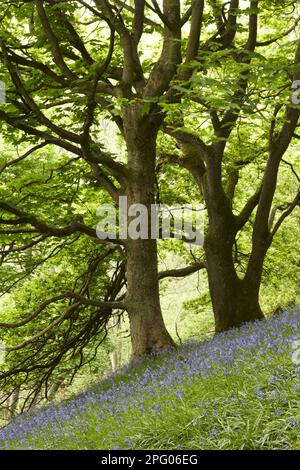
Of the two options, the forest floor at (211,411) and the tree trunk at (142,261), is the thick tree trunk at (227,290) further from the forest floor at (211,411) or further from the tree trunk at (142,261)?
the forest floor at (211,411)

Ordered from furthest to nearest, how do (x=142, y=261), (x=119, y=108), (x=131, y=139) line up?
(x=131, y=139) → (x=142, y=261) → (x=119, y=108)

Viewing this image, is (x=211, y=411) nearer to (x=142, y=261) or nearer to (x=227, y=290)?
(x=142, y=261)

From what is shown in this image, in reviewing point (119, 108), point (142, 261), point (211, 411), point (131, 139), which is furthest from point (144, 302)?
point (211, 411)

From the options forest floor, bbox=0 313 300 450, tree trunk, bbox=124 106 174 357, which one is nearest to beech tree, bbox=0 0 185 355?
tree trunk, bbox=124 106 174 357

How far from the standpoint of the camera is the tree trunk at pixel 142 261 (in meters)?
9.73

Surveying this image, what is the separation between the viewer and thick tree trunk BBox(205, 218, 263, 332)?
452 inches

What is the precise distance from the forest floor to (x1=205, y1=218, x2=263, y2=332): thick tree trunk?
4.67 m

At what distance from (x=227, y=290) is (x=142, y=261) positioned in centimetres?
253

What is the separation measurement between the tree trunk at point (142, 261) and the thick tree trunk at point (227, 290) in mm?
2068

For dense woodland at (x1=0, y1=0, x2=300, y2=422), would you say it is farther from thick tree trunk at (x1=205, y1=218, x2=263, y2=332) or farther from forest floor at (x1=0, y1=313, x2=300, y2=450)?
forest floor at (x1=0, y1=313, x2=300, y2=450)

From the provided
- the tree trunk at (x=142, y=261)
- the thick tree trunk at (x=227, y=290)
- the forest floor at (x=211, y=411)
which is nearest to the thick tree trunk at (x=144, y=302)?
the tree trunk at (x=142, y=261)

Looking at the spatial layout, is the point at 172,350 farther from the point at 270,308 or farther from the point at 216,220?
the point at 270,308

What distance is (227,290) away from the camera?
11.6 metres

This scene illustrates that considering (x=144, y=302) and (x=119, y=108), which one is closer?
(x=119, y=108)
